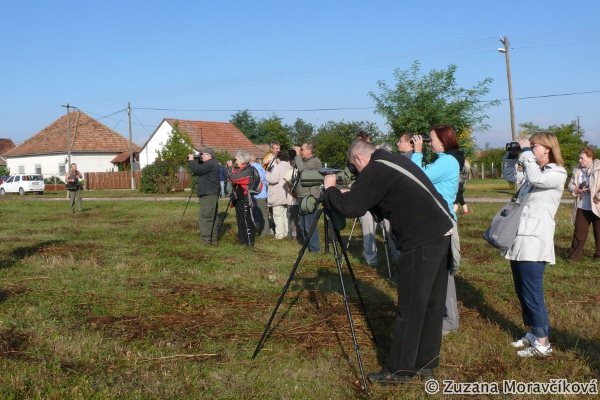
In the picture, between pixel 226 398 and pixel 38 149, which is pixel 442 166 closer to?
pixel 226 398

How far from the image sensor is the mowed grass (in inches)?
178

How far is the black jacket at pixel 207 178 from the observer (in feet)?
36.6

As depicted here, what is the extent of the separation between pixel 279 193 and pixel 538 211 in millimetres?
7468

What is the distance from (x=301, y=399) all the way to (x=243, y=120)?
80.2 metres

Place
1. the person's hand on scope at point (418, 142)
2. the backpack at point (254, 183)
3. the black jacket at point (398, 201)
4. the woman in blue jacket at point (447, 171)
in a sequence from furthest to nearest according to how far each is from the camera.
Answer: the backpack at point (254, 183), the person's hand on scope at point (418, 142), the woman in blue jacket at point (447, 171), the black jacket at point (398, 201)

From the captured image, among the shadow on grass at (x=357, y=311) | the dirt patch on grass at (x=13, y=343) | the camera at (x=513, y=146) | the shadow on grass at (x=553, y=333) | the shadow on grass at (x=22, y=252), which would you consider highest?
the camera at (x=513, y=146)

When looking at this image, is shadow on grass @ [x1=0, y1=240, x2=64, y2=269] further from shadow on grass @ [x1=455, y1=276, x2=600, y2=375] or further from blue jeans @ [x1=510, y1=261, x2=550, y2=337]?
blue jeans @ [x1=510, y1=261, x2=550, y2=337]

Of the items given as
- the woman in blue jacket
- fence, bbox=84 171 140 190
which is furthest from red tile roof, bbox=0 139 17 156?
the woman in blue jacket

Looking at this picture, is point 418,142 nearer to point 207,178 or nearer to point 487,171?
point 207,178

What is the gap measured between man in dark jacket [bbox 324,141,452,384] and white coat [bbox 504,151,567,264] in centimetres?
87

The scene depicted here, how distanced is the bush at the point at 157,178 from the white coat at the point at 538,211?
1337 inches

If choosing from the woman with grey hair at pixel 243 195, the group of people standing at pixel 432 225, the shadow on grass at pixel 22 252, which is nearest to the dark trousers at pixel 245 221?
the woman with grey hair at pixel 243 195

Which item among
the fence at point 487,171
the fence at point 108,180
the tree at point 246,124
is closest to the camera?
the fence at point 108,180

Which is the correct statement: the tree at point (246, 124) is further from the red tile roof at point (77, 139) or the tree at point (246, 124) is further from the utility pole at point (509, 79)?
the utility pole at point (509, 79)
